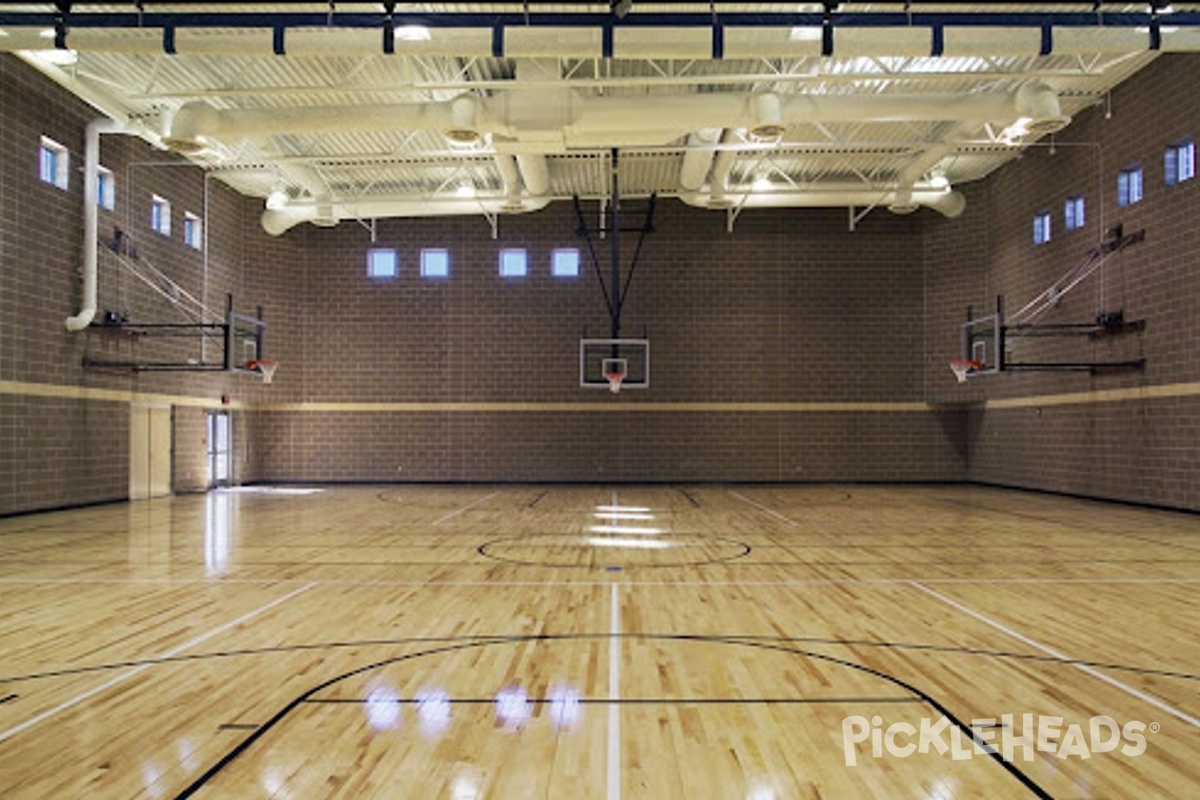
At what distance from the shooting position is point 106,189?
16.7 metres

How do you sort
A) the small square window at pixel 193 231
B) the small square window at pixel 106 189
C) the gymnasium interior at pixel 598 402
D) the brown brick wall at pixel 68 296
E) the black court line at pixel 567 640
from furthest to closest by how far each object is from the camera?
the small square window at pixel 193 231 < the small square window at pixel 106 189 < the brown brick wall at pixel 68 296 < the gymnasium interior at pixel 598 402 < the black court line at pixel 567 640

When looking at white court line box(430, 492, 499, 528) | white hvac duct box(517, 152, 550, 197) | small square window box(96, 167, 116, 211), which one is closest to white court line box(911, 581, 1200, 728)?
white court line box(430, 492, 499, 528)

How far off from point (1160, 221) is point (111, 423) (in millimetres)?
19059

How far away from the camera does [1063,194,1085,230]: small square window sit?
1755 cm

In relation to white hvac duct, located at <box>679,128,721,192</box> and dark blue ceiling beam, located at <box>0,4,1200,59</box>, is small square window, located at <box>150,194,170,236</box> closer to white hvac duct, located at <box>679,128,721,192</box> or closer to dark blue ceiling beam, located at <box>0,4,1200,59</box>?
dark blue ceiling beam, located at <box>0,4,1200,59</box>

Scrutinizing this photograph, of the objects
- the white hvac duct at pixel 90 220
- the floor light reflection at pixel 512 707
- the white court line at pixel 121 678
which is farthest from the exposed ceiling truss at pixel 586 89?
the floor light reflection at pixel 512 707

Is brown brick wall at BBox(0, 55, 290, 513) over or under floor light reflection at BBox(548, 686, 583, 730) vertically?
over

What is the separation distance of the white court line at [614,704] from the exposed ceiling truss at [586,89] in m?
6.87

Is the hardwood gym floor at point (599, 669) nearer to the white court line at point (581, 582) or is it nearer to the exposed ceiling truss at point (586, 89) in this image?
the white court line at point (581, 582)

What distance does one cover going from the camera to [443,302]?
906 inches

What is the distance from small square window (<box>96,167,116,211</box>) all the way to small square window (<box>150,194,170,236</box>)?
1.39 metres

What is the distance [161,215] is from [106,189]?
1941mm

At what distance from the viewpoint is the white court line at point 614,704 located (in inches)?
144

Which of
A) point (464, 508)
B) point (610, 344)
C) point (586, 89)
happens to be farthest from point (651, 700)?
point (610, 344)
